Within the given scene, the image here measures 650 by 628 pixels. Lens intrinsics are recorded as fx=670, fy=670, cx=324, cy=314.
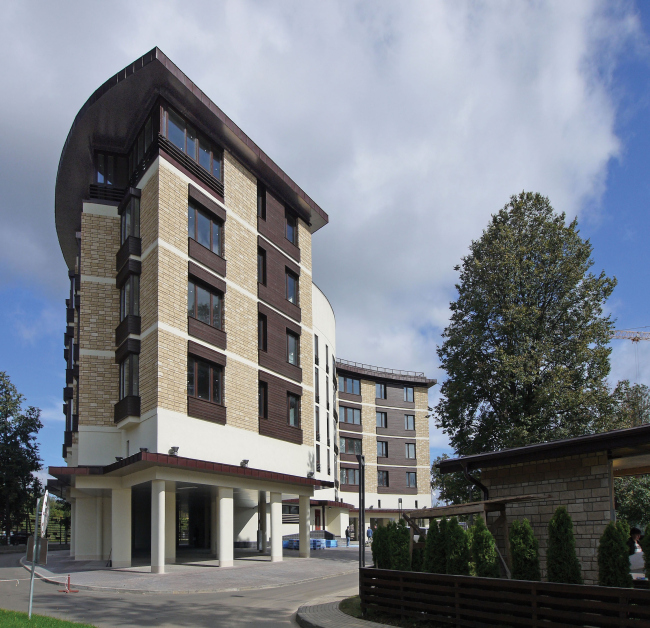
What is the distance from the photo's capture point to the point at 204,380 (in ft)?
88.2

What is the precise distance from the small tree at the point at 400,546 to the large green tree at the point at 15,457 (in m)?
46.7

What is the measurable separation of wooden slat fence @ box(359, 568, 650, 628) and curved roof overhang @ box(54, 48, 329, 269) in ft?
69.7

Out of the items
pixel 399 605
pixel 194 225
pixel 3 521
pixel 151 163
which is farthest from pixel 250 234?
pixel 3 521

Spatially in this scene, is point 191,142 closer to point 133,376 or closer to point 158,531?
point 133,376

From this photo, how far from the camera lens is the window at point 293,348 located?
33656mm

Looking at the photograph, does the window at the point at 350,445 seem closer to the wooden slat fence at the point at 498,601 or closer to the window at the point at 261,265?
the window at the point at 261,265

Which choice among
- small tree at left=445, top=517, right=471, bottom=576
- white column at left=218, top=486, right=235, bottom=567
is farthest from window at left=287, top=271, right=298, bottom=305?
small tree at left=445, top=517, right=471, bottom=576

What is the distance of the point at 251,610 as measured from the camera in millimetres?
14531

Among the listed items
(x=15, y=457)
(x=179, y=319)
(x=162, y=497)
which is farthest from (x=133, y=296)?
(x=15, y=457)

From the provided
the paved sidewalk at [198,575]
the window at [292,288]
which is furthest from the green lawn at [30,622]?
the window at [292,288]

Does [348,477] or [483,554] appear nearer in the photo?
[483,554]

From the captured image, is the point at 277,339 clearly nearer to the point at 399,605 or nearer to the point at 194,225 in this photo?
the point at 194,225

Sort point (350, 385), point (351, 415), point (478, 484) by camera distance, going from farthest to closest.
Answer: point (350, 385) < point (351, 415) < point (478, 484)

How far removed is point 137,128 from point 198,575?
766 inches
